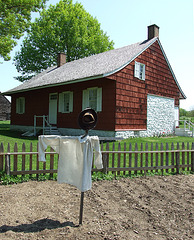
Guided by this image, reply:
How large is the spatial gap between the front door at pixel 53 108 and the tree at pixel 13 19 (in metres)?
4.31

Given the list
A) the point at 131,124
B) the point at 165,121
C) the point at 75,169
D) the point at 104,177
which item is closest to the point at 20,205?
the point at 75,169

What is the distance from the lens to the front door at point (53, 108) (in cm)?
1672

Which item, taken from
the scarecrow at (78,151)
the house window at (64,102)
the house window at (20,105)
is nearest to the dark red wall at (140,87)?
the house window at (64,102)

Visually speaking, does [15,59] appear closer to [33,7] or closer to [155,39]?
[33,7]

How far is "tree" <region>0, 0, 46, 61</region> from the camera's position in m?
16.0

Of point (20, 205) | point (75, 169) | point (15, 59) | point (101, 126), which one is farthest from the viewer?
point (15, 59)

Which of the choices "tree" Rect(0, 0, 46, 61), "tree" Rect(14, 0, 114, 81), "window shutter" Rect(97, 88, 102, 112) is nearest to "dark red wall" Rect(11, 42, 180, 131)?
"window shutter" Rect(97, 88, 102, 112)

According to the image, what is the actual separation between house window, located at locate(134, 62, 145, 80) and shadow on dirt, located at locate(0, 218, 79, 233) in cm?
1222

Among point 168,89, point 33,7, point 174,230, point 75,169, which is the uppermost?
point 33,7

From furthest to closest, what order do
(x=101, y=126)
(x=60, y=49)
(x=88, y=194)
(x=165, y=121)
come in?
(x=60, y=49), (x=165, y=121), (x=101, y=126), (x=88, y=194)

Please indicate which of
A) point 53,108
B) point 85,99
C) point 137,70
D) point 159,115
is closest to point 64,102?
point 53,108

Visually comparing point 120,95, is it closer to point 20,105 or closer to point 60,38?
point 20,105

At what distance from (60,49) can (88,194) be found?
3150 cm

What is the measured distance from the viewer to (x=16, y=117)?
2106cm
